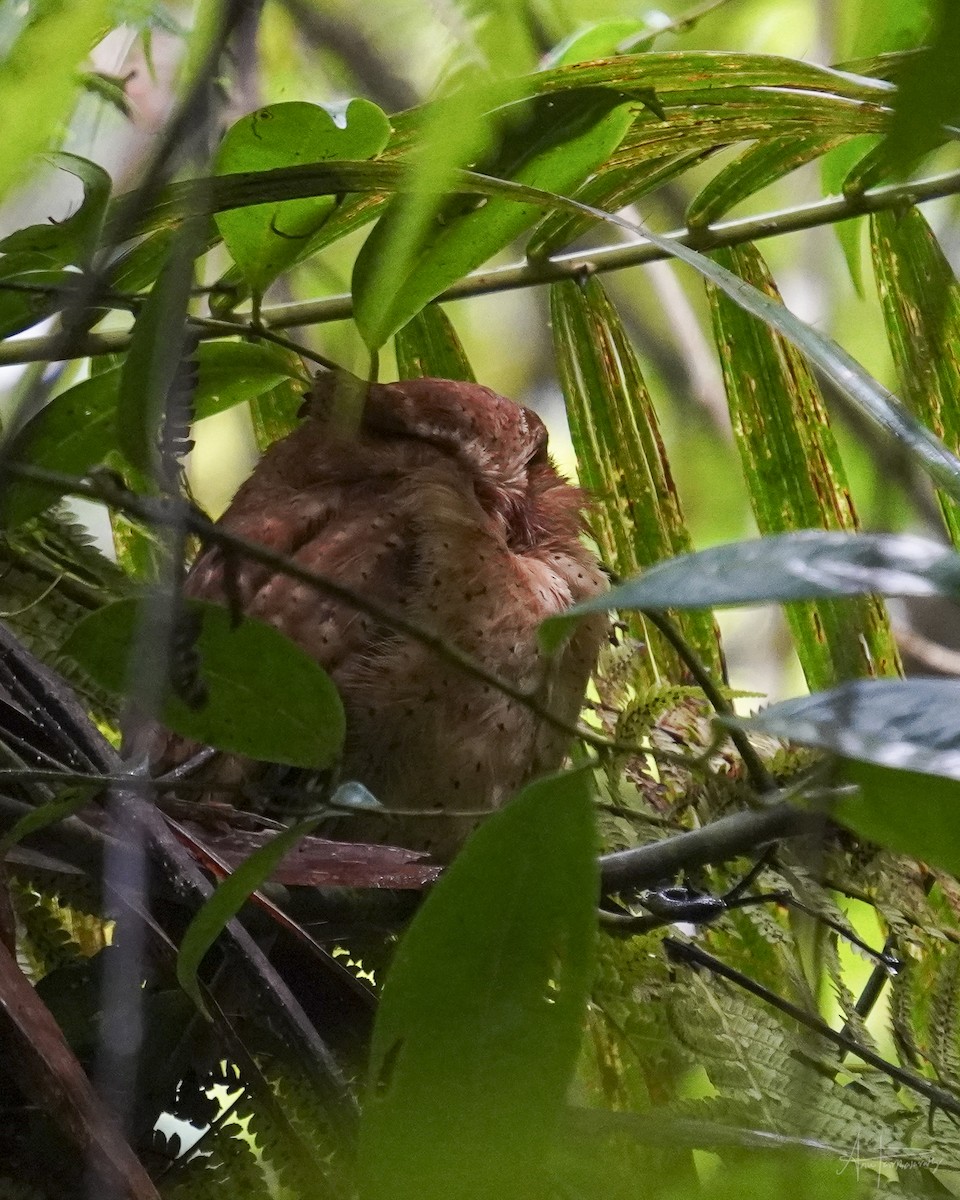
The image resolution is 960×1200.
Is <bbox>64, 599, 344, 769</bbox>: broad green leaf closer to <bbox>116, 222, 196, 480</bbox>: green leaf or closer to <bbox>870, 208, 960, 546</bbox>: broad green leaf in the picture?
<bbox>116, 222, 196, 480</bbox>: green leaf

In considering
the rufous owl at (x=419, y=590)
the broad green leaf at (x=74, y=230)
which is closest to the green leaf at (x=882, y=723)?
the broad green leaf at (x=74, y=230)

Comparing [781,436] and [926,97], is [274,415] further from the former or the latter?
[926,97]

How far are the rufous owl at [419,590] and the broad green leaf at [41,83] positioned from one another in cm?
59

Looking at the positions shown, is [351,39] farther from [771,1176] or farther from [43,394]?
[771,1176]

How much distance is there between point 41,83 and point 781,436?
0.82 meters

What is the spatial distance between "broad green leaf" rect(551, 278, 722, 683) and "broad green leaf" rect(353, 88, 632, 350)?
10.7 inches

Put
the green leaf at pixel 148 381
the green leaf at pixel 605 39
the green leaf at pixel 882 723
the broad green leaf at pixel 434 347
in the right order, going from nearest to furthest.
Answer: the green leaf at pixel 882 723, the green leaf at pixel 148 381, the green leaf at pixel 605 39, the broad green leaf at pixel 434 347

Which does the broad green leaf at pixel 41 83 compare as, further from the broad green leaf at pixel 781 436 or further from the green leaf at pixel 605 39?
the broad green leaf at pixel 781 436

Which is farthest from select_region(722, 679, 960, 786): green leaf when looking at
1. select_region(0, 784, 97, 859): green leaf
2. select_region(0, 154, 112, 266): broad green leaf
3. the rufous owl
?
the rufous owl

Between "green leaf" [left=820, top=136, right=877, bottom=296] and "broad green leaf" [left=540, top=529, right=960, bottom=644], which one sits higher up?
"green leaf" [left=820, top=136, right=877, bottom=296]

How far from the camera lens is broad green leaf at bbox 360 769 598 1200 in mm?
406

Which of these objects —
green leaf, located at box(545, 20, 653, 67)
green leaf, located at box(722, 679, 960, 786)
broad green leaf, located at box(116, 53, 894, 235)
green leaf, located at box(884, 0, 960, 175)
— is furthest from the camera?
green leaf, located at box(545, 20, 653, 67)

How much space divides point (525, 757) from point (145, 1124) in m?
0.38

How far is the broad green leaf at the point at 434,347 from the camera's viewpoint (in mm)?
1231
